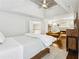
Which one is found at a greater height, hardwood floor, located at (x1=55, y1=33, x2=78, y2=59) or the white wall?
the white wall

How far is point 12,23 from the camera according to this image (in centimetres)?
225

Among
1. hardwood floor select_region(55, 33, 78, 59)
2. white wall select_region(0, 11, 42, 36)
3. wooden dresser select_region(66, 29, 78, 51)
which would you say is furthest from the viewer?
wooden dresser select_region(66, 29, 78, 51)

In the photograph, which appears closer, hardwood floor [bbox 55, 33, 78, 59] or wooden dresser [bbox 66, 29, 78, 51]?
hardwood floor [bbox 55, 33, 78, 59]

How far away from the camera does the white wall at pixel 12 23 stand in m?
1.99

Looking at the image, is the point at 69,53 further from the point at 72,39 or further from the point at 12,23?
the point at 12,23

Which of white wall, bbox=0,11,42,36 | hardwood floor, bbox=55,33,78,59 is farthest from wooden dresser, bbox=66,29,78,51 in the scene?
white wall, bbox=0,11,42,36

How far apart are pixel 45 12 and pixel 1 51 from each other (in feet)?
11.2

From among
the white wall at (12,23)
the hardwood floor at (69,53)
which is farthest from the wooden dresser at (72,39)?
the white wall at (12,23)

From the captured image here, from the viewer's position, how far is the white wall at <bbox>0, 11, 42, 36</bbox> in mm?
1986

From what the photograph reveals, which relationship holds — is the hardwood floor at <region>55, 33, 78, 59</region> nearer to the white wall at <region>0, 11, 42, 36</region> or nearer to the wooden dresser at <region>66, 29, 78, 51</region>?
the wooden dresser at <region>66, 29, 78, 51</region>

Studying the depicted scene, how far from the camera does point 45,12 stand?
4.16 m

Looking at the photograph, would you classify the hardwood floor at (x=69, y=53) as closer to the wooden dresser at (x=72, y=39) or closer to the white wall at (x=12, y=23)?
the wooden dresser at (x=72, y=39)

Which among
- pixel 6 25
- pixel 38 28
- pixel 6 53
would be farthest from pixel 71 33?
pixel 6 53

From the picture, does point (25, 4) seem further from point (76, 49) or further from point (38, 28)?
point (76, 49)
